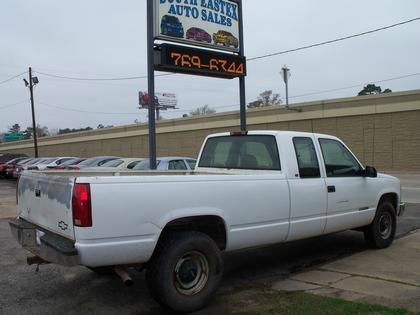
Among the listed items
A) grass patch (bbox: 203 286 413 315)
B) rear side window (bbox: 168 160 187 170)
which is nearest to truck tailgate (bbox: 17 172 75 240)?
grass patch (bbox: 203 286 413 315)

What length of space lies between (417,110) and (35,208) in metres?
28.5

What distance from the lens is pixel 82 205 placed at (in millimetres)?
4434

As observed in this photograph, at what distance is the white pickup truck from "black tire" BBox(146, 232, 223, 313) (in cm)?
1

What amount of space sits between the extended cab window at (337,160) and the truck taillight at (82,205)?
3.71m

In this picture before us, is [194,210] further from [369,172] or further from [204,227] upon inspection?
[369,172]

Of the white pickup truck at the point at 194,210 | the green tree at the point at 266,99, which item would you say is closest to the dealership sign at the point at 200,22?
the white pickup truck at the point at 194,210

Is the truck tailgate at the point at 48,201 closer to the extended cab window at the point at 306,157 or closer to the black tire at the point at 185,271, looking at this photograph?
the black tire at the point at 185,271

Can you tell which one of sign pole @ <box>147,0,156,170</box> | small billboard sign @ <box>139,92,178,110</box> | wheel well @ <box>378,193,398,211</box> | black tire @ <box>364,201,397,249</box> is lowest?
black tire @ <box>364,201,397,249</box>

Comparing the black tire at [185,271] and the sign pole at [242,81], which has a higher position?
the sign pole at [242,81]

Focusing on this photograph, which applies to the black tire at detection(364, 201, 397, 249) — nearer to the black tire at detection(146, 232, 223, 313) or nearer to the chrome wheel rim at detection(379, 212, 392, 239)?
the chrome wheel rim at detection(379, 212, 392, 239)

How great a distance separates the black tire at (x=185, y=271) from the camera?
16.0 feet

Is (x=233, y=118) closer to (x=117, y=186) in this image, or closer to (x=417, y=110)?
(x=417, y=110)

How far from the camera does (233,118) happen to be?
4150 centimetres

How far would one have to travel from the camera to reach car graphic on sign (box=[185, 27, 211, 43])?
11.6 metres
